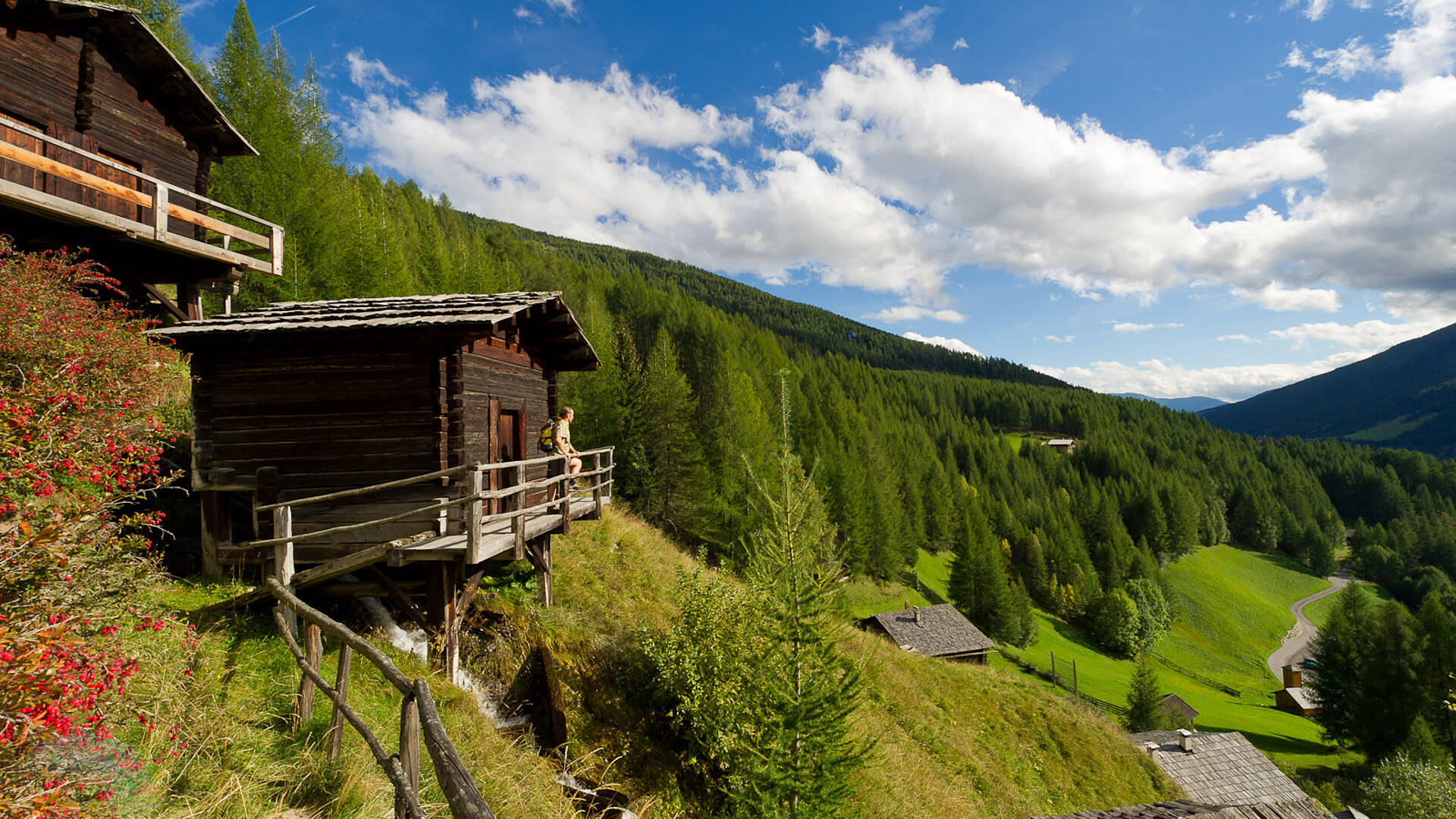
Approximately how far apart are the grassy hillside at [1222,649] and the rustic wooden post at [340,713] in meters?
58.7

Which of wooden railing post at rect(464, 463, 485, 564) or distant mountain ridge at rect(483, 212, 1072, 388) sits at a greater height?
distant mountain ridge at rect(483, 212, 1072, 388)

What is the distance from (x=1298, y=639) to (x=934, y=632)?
217 feet

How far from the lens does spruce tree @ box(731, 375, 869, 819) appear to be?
405 inches

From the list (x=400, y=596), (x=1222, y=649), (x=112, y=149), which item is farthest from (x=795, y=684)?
(x=1222, y=649)

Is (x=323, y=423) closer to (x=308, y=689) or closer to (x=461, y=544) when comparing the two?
(x=461, y=544)

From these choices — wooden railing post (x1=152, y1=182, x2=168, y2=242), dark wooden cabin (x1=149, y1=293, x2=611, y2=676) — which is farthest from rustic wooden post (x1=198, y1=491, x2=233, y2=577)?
wooden railing post (x1=152, y1=182, x2=168, y2=242)

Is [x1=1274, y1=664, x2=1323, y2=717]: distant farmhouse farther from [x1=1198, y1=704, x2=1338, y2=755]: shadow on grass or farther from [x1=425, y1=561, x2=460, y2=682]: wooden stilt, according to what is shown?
[x1=425, y1=561, x2=460, y2=682]: wooden stilt

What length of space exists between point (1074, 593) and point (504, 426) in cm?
8676

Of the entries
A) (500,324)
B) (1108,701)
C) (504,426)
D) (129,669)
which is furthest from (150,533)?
(1108,701)

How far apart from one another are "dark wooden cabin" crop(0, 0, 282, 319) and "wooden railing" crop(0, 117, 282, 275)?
3 centimetres

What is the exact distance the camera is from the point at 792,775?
10.4m

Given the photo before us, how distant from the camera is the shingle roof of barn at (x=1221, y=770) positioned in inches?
1080

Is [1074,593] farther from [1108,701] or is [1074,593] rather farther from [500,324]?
[500,324]

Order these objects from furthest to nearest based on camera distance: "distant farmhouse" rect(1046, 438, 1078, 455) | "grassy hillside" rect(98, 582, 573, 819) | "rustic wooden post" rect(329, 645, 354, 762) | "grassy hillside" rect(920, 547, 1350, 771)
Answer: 1. "distant farmhouse" rect(1046, 438, 1078, 455)
2. "grassy hillside" rect(920, 547, 1350, 771)
3. "rustic wooden post" rect(329, 645, 354, 762)
4. "grassy hillside" rect(98, 582, 573, 819)
